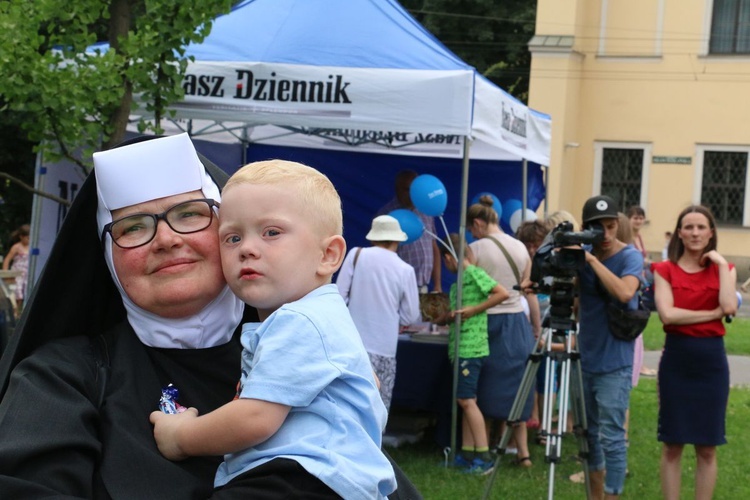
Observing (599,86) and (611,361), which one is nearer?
(611,361)

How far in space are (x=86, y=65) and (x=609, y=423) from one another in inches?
152

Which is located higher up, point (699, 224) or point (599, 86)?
point (599, 86)

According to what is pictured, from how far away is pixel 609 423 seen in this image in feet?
21.0

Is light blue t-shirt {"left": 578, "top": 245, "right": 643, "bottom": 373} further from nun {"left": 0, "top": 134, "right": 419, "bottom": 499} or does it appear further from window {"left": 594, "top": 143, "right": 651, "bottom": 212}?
window {"left": 594, "top": 143, "right": 651, "bottom": 212}

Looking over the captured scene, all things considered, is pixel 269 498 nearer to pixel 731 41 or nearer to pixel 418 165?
pixel 418 165

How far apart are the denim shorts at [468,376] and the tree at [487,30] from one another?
26.0 meters

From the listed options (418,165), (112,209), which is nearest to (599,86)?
(418,165)

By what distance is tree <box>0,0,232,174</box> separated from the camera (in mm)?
6266

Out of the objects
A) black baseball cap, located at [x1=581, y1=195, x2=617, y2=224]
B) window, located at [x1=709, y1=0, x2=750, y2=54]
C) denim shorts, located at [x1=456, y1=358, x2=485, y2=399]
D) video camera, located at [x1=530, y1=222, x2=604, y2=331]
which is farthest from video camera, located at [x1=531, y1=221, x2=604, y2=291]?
window, located at [x1=709, y1=0, x2=750, y2=54]

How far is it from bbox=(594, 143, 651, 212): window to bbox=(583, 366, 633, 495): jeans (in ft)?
75.0

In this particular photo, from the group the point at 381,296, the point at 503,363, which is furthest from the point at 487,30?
the point at 381,296

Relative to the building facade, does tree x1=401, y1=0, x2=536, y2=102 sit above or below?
above

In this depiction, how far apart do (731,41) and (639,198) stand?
15.8ft

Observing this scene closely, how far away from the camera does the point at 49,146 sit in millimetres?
6762
